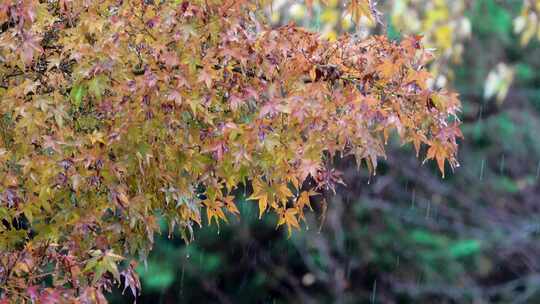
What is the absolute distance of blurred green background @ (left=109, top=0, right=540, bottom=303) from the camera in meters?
7.61

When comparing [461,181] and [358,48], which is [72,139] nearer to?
[358,48]

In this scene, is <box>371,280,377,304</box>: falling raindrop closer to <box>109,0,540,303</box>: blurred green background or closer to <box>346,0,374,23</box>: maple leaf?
<box>109,0,540,303</box>: blurred green background

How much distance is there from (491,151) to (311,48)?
4.19 m

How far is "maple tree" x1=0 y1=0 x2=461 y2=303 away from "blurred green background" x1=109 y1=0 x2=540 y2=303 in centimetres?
364

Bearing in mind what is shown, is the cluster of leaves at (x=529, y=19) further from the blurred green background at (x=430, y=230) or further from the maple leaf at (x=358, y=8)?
the maple leaf at (x=358, y=8)

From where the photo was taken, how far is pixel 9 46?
340 cm

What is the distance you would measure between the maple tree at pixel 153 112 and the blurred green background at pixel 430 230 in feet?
11.9

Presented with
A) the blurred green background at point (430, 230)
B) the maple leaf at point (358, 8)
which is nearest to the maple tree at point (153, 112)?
the maple leaf at point (358, 8)

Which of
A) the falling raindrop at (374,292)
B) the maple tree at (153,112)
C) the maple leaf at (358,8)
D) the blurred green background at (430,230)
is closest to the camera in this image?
the maple tree at (153,112)

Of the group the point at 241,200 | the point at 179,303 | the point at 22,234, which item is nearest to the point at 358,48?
the point at 22,234

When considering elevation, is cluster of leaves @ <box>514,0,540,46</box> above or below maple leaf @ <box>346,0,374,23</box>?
below

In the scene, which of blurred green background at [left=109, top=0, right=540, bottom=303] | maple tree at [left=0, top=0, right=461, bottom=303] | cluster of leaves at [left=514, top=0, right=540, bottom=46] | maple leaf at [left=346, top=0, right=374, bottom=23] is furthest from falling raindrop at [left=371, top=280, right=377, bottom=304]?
maple leaf at [left=346, top=0, right=374, bottom=23]

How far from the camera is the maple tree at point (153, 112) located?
350 cm

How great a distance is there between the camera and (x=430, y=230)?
7.69 meters
